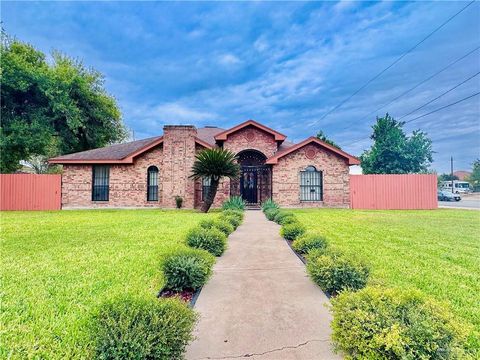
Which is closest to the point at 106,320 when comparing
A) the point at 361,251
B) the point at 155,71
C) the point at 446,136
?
the point at 361,251

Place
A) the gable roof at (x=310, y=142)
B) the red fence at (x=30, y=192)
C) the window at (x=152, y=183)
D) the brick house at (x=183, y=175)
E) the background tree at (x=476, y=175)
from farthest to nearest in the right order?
the background tree at (x=476, y=175), the window at (x=152, y=183), the gable roof at (x=310, y=142), the red fence at (x=30, y=192), the brick house at (x=183, y=175)

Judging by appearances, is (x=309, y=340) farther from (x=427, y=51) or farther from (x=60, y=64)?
(x=60, y=64)

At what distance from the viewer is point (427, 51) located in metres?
17.1

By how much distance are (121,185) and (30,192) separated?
5608mm

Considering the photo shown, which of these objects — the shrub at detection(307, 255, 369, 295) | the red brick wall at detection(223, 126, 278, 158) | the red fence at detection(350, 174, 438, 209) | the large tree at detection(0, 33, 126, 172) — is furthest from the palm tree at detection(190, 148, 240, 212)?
the large tree at detection(0, 33, 126, 172)

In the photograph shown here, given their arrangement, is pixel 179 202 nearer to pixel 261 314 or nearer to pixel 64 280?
pixel 64 280

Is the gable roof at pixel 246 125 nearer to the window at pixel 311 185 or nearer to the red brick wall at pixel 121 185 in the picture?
the window at pixel 311 185

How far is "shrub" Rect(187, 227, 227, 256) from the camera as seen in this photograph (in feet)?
18.1

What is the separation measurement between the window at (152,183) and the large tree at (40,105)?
8989 millimetres

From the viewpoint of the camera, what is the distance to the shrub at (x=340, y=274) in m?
3.35

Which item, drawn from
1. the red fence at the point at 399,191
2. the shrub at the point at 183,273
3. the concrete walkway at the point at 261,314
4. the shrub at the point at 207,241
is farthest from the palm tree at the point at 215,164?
the shrub at the point at 183,273

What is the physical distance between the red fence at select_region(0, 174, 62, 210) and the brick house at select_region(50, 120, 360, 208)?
545 mm

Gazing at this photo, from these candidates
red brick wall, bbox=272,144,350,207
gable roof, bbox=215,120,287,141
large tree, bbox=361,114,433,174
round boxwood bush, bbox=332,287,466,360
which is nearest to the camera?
round boxwood bush, bbox=332,287,466,360

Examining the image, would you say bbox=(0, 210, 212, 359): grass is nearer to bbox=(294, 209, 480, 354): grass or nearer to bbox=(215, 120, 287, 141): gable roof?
bbox=(294, 209, 480, 354): grass
